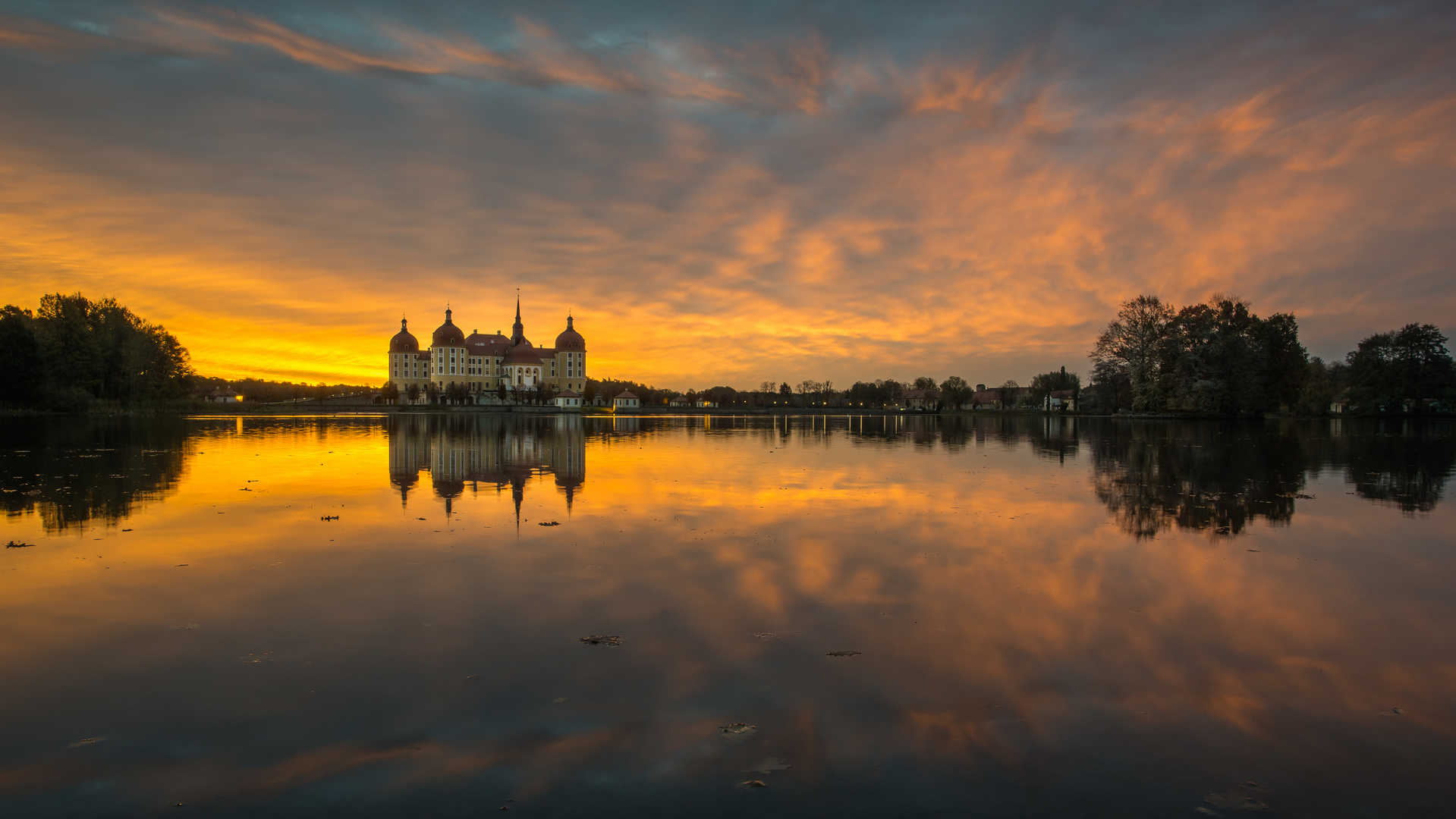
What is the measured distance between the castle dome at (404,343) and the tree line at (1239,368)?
12839 centimetres

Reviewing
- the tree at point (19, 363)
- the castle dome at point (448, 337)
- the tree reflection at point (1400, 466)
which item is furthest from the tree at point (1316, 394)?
the castle dome at point (448, 337)

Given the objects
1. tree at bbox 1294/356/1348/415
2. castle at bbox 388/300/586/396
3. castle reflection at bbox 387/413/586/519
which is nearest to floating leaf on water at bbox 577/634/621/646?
castle reflection at bbox 387/413/586/519

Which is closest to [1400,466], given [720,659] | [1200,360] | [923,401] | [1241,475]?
[1241,475]

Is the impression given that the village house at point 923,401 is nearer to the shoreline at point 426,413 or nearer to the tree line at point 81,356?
the shoreline at point 426,413

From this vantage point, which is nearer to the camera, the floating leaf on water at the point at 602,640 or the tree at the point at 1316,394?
the floating leaf on water at the point at 602,640

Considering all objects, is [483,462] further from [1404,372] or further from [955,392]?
[955,392]

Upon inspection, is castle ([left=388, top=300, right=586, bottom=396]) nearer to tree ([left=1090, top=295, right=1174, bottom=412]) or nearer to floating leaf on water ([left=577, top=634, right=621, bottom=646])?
tree ([left=1090, top=295, right=1174, bottom=412])

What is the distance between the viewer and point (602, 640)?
6.93 m

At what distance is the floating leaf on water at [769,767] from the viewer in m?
4.63

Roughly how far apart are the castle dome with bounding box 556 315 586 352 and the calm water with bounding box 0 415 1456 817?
14733 cm

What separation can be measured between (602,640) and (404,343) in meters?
166

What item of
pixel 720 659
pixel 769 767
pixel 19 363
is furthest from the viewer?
pixel 19 363

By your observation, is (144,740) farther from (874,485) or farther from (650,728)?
(874,485)

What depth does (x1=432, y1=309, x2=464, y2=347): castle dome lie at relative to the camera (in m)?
153
